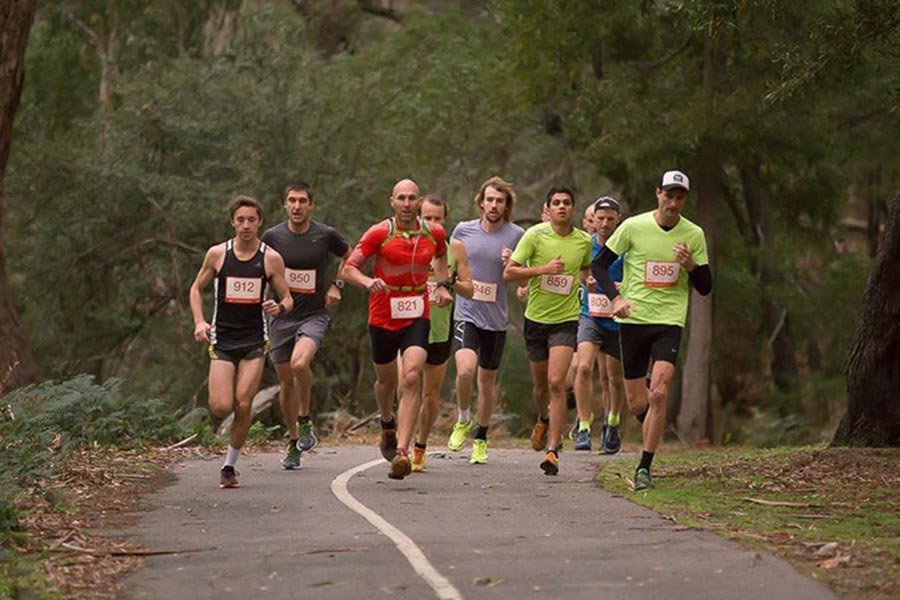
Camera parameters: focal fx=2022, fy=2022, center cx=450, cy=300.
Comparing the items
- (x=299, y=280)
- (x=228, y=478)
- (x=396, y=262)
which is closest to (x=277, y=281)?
(x=396, y=262)

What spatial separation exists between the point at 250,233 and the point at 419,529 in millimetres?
4193

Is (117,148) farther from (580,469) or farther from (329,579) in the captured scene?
(329,579)

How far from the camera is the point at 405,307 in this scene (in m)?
15.8

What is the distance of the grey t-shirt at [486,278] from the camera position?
18.3 m

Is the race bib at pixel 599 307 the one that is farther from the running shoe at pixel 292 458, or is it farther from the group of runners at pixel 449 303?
the running shoe at pixel 292 458

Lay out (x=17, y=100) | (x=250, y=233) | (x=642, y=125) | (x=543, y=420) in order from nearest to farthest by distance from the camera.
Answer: (x=250, y=233), (x=543, y=420), (x=17, y=100), (x=642, y=125)

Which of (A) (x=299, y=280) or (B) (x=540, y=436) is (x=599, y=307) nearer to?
(B) (x=540, y=436)

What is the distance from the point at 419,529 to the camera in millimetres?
12453

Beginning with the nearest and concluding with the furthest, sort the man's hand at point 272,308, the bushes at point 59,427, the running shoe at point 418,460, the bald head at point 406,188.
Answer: the bushes at point 59,427, the bald head at point 406,188, the man's hand at point 272,308, the running shoe at point 418,460

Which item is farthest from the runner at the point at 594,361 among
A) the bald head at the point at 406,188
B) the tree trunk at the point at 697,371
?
the tree trunk at the point at 697,371

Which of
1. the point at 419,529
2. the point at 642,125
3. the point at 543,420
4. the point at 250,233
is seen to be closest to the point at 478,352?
the point at 543,420

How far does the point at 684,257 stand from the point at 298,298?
450 cm

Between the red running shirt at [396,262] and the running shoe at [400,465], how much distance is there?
1.07 meters

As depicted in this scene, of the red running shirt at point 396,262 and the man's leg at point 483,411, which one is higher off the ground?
the red running shirt at point 396,262
